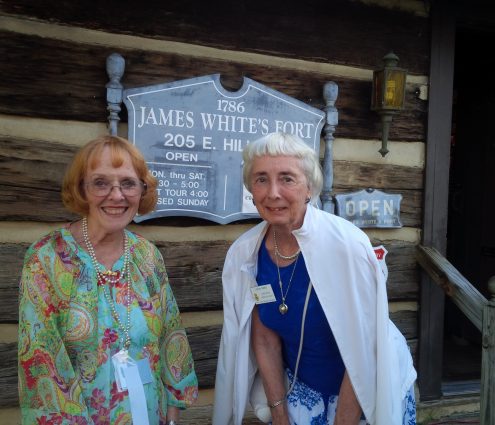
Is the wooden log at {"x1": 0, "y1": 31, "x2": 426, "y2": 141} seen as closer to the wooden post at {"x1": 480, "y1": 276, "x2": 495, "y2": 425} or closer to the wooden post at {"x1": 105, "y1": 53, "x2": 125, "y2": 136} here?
the wooden post at {"x1": 105, "y1": 53, "x2": 125, "y2": 136}

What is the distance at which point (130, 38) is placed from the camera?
8.56 ft

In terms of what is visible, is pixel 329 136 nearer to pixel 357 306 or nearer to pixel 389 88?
pixel 389 88

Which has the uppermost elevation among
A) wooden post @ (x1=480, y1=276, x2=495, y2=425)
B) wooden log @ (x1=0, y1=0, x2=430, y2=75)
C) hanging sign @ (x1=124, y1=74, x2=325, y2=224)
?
wooden log @ (x1=0, y1=0, x2=430, y2=75)

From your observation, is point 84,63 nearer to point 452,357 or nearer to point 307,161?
point 307,161

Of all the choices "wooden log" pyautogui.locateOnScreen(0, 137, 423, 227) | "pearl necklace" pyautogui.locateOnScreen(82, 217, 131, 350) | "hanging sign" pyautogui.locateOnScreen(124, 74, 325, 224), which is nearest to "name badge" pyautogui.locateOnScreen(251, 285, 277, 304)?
"pearl necklace" pyautogui.locateOnScreen(82, 217, 131, 350)

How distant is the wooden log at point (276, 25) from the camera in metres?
2.54

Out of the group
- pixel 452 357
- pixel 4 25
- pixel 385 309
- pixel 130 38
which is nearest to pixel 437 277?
pixel 385 309

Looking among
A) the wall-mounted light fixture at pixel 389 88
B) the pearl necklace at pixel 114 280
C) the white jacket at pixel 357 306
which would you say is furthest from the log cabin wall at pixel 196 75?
the white jacket at pixel 357 306

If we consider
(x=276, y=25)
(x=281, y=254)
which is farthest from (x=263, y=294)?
(x=276, y=25)

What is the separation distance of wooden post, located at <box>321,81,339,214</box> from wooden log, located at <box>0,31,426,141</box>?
0.22 feet

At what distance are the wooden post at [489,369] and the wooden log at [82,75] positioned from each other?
1.49m

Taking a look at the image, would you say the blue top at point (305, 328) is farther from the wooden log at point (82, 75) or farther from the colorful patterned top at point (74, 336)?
the wooden log at point (82, 75)

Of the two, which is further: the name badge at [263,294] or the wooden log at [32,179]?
the wooden log at [32,179]

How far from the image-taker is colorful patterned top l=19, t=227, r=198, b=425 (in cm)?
156
